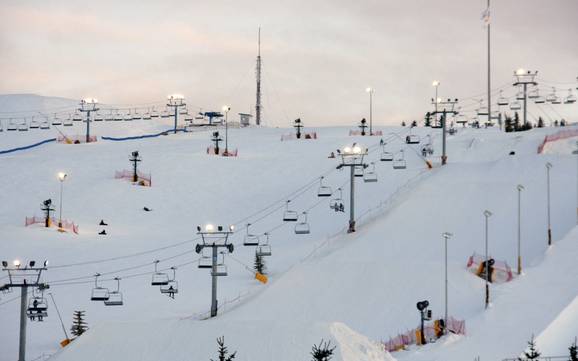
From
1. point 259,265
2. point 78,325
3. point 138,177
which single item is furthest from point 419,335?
point 138,177

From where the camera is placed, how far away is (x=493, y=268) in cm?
5053

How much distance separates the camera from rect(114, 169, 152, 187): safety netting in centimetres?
8743

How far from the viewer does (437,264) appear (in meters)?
52.7

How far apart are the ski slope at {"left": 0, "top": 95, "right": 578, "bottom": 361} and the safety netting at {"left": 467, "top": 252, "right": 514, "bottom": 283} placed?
803mm

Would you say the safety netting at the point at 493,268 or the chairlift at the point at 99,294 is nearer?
the safety netting at the point at 493,268

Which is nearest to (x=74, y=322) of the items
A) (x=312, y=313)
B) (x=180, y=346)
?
(x=312, y=313)

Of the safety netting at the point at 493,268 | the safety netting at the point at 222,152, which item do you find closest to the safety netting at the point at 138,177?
the safety netting at the point at 222,152

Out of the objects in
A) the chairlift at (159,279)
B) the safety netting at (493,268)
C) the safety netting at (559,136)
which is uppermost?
the safety netting at (559,136)

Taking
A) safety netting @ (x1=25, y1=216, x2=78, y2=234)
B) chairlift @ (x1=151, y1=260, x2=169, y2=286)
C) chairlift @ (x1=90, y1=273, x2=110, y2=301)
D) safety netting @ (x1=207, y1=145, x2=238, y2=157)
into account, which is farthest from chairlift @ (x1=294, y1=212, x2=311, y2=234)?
safety netting @ (x1=207, y1=145, x2=238, y2=157)

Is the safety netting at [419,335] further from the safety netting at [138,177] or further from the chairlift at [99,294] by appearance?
the safety netting at [138,177]

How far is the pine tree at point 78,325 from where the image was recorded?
51156 mm

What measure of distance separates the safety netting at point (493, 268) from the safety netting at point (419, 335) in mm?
6333

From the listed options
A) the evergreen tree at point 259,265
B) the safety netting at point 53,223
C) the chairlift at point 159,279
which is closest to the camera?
the chairlift at point 159,279

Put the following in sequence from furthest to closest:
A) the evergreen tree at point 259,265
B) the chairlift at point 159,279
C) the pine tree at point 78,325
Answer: the evergreen tree at point 259,265
the chairlift at point 159,279
the pine tree at point 78,325
